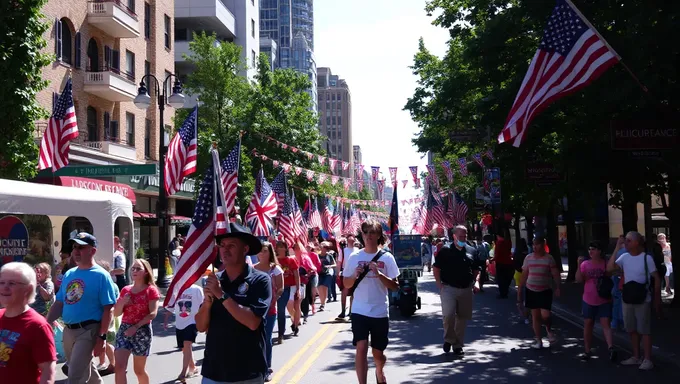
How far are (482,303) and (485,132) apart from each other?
12.5 metres

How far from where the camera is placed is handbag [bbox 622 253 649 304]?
10258 mm

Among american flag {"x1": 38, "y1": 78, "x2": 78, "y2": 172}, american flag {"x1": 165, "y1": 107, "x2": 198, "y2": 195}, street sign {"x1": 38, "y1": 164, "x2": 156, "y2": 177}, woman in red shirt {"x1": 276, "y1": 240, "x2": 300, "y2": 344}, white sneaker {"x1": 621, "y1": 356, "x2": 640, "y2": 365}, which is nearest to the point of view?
white sneaker {"x1": 621, "y1": 356, "x2": 640, "y2": 365}

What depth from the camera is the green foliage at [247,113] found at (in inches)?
1606

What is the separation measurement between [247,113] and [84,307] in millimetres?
35835

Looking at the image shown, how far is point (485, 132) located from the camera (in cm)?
3203

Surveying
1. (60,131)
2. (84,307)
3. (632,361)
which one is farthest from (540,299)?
(60,131)

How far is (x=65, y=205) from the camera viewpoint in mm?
12938

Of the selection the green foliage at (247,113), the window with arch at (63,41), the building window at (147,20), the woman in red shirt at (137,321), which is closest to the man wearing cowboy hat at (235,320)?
the woman in red shirt at (137,321)

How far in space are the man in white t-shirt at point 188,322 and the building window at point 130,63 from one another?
2833 centimetres

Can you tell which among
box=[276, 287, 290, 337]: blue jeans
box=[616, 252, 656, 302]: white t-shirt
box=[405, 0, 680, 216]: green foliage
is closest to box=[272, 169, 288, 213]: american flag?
box=[405, 0, 680, 216]: green foliage

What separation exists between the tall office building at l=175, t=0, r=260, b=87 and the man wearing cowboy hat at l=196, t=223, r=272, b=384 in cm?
4374

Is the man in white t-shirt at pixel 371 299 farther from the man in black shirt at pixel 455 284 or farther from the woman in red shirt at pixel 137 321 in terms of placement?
the man in black shirt at pixel 455 284

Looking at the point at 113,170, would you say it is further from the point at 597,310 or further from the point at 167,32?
the point at 167,32

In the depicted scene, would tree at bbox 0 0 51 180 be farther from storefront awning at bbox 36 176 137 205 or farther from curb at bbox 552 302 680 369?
curb at bbox 552 302 680 369
